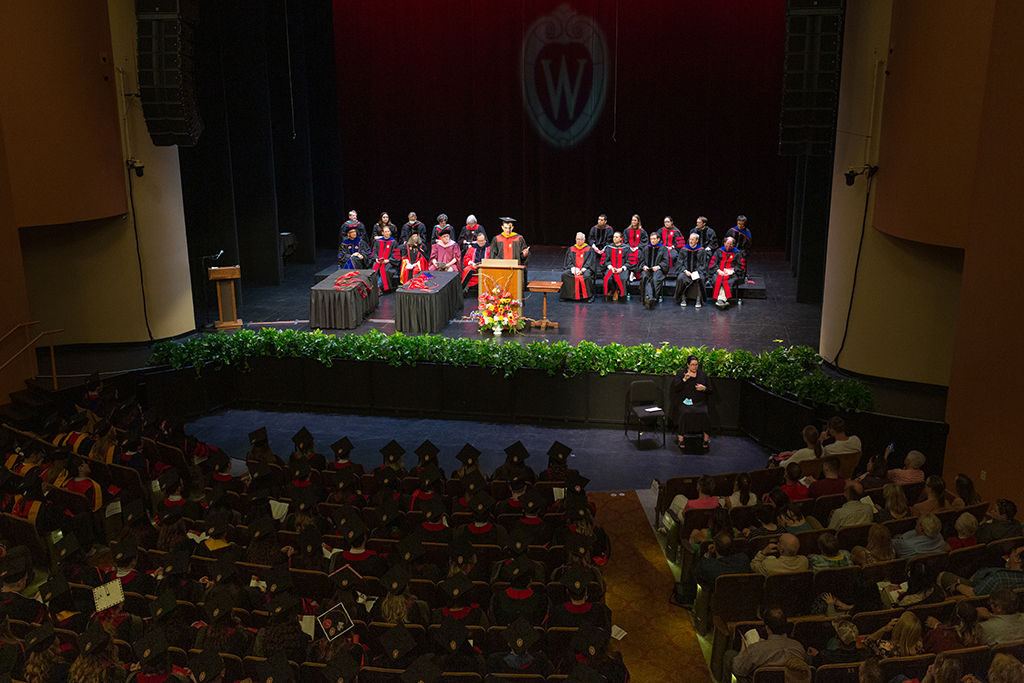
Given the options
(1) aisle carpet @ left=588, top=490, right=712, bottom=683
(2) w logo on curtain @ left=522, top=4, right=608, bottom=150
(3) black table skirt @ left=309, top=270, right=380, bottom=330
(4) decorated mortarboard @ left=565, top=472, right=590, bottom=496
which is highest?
(2) w logo on curtain @ left=522, top=4, right=608, bottom=150

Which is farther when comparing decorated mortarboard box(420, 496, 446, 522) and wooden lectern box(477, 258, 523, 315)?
wooden lectern box(477, 258, 523, 315)

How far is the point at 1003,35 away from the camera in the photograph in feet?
29.8

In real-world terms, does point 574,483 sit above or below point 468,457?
below

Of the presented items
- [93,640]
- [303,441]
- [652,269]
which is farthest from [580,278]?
[93,640]

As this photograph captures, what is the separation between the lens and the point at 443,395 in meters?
13.1

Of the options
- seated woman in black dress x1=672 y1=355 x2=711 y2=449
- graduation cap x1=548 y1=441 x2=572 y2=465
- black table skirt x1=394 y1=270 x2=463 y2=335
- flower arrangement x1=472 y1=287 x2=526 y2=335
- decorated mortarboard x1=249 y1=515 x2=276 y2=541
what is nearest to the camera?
decorated mortarboard x1=249 y1=515 x2=276 y2=541

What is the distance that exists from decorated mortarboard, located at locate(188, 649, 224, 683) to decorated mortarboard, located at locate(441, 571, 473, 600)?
1681 mm

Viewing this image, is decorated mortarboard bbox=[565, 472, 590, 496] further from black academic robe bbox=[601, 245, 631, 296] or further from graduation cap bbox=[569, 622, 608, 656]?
→ black academic robe bbox=[601, 245, 631, 296]

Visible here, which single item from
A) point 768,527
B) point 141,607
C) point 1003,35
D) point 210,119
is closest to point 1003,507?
point 768,527

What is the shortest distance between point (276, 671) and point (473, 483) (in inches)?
120

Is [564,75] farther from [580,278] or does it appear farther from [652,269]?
[652,269]

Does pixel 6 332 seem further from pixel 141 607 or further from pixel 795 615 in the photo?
pixel 795 615

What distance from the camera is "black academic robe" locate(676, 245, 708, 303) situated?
16859 mm

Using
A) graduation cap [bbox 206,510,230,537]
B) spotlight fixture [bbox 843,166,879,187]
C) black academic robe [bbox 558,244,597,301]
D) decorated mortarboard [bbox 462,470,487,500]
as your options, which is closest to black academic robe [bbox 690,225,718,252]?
black academic robe [bbox 558,244,597,301]
